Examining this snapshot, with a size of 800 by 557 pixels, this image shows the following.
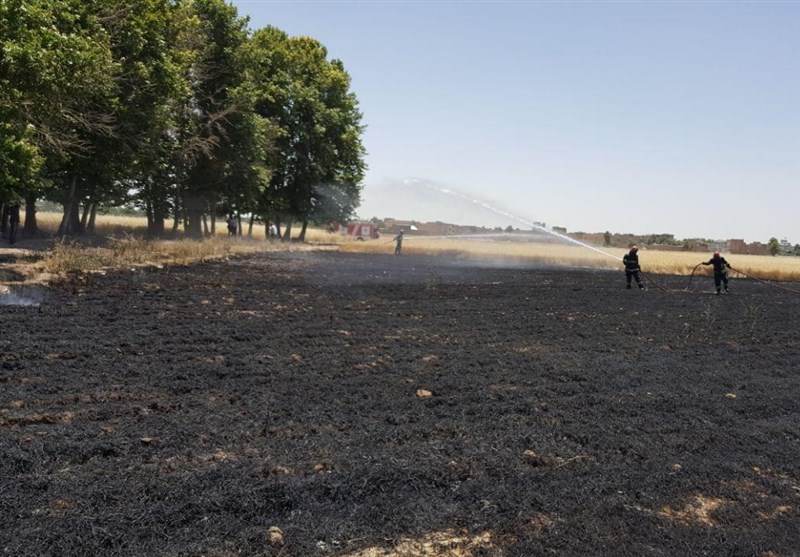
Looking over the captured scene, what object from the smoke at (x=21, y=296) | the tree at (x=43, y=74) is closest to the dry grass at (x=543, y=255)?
the tree at (x=43, y=74)

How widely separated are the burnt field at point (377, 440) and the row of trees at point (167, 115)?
20.3ft

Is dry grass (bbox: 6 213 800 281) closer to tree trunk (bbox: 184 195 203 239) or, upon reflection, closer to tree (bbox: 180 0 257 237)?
tree trunk (bbox: 184 195 203 239)

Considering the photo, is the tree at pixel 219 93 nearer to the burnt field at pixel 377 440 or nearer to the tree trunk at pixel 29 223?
the tree trunk at pixel 29 223

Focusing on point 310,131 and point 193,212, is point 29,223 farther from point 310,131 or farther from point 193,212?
point 310,131

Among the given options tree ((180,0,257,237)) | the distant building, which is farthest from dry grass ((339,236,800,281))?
the distant building

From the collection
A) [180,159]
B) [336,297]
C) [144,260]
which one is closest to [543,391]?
[336,297]

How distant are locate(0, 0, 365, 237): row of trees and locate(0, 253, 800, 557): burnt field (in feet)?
20.3

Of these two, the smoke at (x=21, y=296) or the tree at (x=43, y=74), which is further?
the tree at (x=43, y=74)

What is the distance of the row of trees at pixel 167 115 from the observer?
14.9 meters

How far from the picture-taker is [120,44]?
20797 millimetres

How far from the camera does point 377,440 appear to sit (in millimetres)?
5566

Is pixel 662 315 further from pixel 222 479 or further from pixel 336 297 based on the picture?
pixel 222 479

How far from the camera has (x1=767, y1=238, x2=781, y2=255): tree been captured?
11506 centimetres

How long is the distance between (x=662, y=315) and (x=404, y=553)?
14.9 metres
